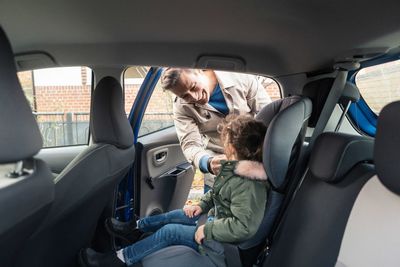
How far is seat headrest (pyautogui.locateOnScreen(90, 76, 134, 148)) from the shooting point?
188cm

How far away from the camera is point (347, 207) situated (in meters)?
1.41

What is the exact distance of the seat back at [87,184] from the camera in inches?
62.8

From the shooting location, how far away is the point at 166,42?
1.97m

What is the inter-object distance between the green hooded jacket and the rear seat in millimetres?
139

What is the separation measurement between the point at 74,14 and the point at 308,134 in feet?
3.93

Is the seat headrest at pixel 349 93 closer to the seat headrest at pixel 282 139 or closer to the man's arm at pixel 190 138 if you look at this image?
the seat headrest at pixel 282 139

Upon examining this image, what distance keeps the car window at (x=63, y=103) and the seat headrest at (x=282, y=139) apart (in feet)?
4.68

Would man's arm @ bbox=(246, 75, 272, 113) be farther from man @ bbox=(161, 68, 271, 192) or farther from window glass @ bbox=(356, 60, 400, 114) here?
window glass @ bbox=(356, 60, 400, 114)

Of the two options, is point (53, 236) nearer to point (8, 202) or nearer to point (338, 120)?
point (8, 202)

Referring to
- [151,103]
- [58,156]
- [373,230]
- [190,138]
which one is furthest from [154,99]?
[373,230]

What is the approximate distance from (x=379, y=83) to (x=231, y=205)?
1015mm

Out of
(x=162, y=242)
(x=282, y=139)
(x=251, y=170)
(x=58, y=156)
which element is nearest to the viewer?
(x=282, y=139)

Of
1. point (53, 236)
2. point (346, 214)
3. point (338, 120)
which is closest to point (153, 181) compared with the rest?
point (53, 236)

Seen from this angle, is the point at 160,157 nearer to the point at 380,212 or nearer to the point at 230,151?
the point at 230,151
